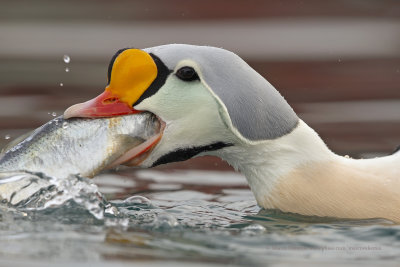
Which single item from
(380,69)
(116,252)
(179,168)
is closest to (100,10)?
(380,69)

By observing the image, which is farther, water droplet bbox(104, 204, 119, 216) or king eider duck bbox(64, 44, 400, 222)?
water droplet bbox(104, 204, 119, 216)

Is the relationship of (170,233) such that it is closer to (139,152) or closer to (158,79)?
(139,152)

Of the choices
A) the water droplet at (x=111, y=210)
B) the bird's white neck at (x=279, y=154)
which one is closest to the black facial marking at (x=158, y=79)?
the bird's white neck at (x=279, y=154)

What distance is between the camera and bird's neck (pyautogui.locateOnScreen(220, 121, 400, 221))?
174 inches

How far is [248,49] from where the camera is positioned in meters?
8.73

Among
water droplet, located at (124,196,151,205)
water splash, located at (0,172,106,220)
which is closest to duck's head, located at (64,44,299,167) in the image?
water splash, located at (0,172,106,220)

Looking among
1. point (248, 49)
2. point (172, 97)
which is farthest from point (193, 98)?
point (248, 49)

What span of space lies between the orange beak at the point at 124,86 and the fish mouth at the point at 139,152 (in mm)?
125

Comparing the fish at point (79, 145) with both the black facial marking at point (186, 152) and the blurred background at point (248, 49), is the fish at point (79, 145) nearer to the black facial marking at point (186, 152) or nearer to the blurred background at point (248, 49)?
the black facial marking at point (186, 152)

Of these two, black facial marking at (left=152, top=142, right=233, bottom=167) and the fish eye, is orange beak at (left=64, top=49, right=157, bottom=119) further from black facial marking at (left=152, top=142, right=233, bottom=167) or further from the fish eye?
black facial marking at (left=152, top=142, right=233, bottom=167)

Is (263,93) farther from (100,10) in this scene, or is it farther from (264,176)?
(100,10)

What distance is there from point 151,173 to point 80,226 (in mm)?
1743

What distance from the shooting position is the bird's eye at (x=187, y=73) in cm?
434

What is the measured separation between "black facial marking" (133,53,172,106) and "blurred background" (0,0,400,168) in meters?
2.00
